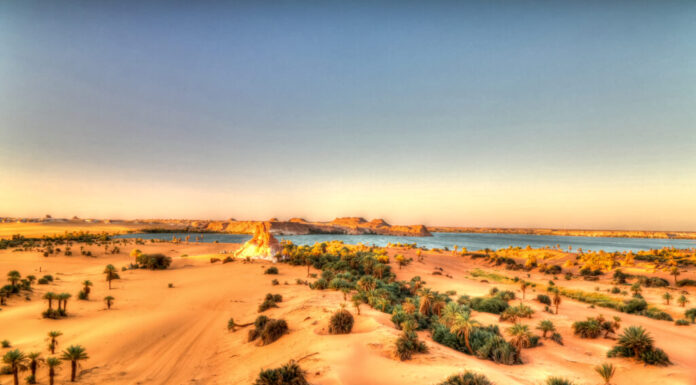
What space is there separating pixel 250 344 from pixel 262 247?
96.1 feet

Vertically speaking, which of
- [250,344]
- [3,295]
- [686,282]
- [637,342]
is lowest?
[686,282]

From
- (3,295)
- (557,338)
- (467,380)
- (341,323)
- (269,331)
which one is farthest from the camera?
(3,295)

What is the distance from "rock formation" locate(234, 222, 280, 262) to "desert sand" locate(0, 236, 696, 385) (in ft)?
48.2

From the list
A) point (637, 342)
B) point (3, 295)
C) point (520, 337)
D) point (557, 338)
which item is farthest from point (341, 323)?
point (3, 295)

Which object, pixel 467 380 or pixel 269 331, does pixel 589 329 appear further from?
pixel 269 331

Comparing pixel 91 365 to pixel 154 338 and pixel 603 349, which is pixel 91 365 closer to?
pixel 154 338

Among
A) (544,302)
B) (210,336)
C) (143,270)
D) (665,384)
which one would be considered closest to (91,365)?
(210,336)

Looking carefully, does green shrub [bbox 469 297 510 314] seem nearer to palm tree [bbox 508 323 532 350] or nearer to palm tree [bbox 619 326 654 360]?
palm tree [bbox 508 323 532 350]

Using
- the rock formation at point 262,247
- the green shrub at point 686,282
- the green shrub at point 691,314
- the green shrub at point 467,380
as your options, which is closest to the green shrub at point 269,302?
→ the green shrub at point 467,380

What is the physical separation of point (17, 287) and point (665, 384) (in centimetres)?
3766

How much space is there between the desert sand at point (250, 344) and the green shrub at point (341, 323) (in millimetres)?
448

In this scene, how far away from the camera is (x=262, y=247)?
134 ft

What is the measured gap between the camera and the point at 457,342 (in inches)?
490

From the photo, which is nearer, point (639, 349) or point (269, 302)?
point (639, 349)
